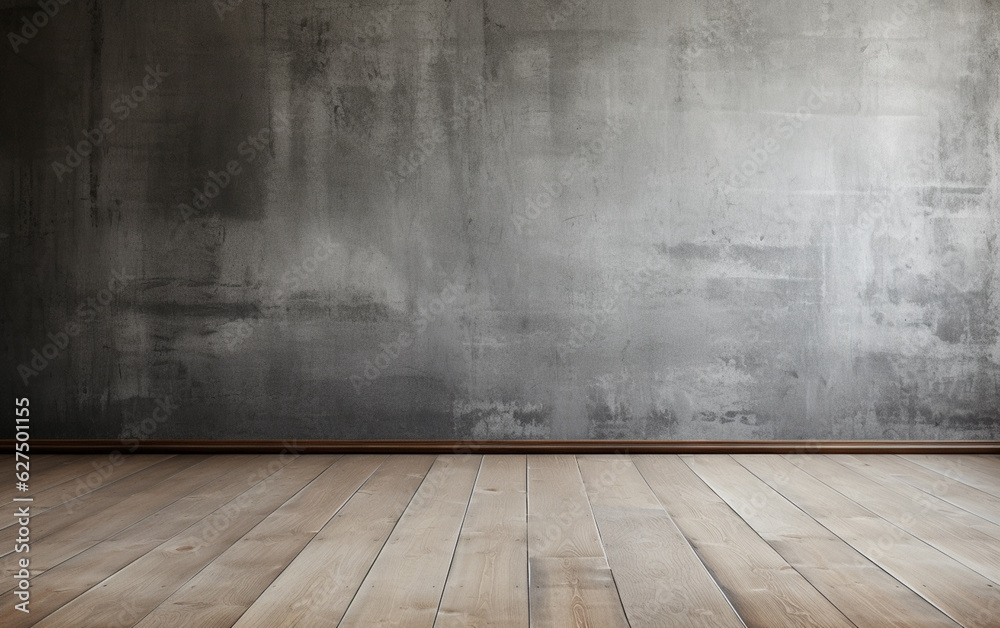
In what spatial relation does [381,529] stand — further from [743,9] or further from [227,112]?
[743,9]

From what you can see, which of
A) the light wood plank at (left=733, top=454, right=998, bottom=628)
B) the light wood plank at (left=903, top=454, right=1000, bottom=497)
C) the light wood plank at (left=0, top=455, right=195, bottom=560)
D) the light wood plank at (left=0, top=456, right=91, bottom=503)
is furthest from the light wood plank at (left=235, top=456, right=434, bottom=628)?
the light wood plank at (left=903, top=454, right=1000, bottom=497)

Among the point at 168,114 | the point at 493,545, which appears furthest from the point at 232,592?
the point at 168,114

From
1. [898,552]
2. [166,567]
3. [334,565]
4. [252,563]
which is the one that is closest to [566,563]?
[334,565]

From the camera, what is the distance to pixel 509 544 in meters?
1.97

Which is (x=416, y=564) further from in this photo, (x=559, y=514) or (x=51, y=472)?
(x=51, y=472)

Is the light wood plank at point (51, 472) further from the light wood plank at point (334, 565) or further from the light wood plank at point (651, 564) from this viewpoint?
the light wood plank at point (651, 564)

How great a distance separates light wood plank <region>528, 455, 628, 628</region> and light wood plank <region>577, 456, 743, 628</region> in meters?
0.03

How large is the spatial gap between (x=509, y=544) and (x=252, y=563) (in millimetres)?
704

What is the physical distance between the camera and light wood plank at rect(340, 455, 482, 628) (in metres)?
1.50

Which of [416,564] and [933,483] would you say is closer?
[416,564]

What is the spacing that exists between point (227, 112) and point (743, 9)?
261cm

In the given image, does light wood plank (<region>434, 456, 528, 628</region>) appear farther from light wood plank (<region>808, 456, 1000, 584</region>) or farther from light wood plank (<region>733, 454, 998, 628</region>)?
light wood plank (<region>808, 456, 1000, 584</region>)

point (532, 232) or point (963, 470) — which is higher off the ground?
point (532, 232)

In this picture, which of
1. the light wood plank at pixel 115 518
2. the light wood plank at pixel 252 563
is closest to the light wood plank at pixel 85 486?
the light wood plank at pixel 115 518
